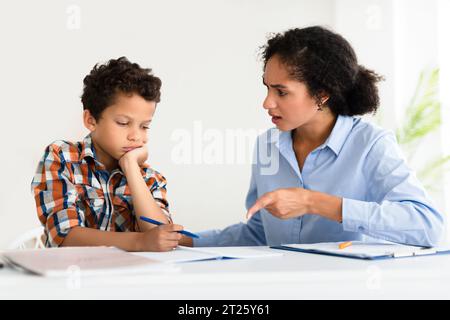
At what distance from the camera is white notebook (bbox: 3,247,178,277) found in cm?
81

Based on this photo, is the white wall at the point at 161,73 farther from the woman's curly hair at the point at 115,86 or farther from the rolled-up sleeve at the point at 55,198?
the rolled-up sleeve at the point at 55,198

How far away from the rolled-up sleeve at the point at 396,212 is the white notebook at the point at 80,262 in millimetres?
610

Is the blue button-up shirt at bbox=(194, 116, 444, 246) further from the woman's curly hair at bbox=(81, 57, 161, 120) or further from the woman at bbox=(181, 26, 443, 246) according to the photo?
the woman's curly hair at bbox=(81, 57, 161, 120)

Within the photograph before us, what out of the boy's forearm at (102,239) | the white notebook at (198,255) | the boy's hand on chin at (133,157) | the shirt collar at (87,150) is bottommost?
the boy's forearm at (102,239)

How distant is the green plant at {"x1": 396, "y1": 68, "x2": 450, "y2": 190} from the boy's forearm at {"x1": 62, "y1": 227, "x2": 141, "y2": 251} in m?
2.29

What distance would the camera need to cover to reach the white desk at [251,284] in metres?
0.77

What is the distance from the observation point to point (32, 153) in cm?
322

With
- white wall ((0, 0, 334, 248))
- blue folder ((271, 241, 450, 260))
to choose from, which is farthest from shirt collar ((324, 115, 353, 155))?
white wall ((0, 0, 334, 248))

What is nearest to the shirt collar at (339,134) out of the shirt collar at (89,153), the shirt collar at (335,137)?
the shirt collar at (335,137)

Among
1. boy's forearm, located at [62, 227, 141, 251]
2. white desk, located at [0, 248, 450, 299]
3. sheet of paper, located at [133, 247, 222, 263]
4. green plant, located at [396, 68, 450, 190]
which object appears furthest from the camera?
green plant, located at [396, 68, 450, 190]

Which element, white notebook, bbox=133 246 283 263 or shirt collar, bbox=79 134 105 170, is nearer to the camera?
white notebook, bbox=133 246 283 263

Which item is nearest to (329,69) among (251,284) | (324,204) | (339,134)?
(339,134)
